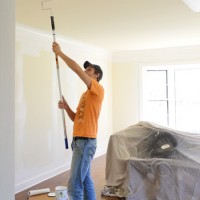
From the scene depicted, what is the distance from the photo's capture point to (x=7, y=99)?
26.8 inches

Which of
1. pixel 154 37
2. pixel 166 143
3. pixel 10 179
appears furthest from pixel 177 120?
pixel 10 179

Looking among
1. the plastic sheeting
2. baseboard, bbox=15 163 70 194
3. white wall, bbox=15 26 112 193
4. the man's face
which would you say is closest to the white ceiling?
white wall, bbox=15 26 112 193

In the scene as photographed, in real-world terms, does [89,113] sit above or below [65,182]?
above

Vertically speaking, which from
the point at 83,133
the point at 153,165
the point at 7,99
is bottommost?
the point at 153,165

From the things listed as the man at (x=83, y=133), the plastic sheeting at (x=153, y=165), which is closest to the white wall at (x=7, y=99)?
the man at (x=83, y=133)

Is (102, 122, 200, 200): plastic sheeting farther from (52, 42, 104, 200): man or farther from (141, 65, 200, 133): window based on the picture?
(141, 65, 200, 133): window

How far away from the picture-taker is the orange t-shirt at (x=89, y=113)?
2.20 meters

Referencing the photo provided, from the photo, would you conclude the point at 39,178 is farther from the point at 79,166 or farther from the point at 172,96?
the point at 172,96

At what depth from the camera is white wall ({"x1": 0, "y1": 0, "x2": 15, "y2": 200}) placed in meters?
0.67

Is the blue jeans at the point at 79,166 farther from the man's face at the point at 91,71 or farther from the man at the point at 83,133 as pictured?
the man's face at the point at 91,71

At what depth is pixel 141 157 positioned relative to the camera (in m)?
2.96

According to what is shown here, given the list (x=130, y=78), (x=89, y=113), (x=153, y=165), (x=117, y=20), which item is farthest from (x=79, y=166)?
(x=130, y=78)

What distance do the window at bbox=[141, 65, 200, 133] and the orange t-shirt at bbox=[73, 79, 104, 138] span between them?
350cm

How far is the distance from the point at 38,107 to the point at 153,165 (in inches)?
73.2
